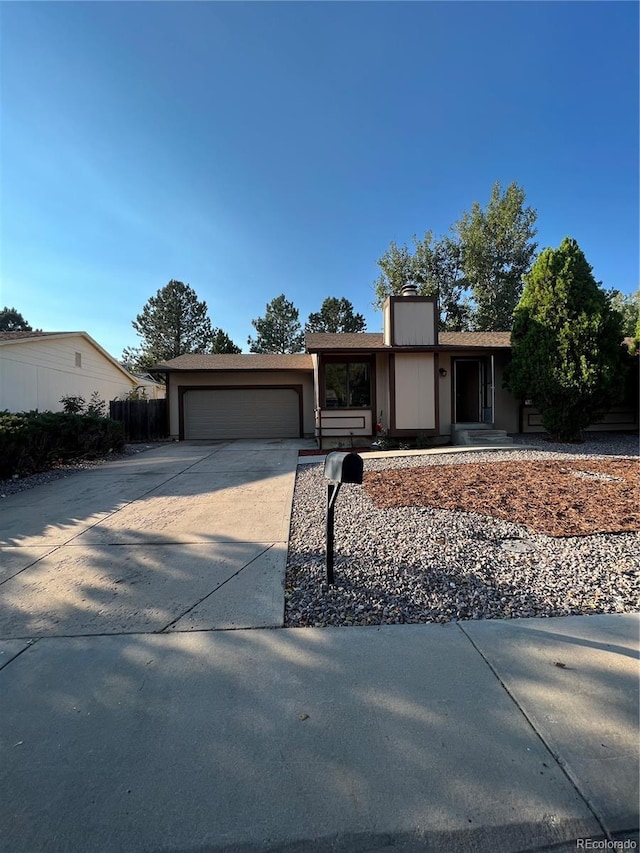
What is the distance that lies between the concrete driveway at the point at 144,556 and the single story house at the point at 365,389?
498 centimetres

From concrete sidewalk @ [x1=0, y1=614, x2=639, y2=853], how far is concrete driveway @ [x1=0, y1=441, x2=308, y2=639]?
0.27 metres

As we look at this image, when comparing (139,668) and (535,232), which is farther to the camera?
(535,232)

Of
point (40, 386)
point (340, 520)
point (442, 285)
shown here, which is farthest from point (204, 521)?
point (442, 285)

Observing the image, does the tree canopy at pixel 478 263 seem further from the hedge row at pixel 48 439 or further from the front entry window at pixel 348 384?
the hedge row at pixel 48 439

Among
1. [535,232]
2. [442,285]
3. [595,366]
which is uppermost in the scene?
[535,232]

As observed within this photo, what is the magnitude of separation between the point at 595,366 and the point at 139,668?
11.1m

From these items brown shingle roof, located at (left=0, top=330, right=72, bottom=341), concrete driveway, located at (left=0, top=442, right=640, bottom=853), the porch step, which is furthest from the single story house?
concrete driveway, located at (left=0, top=442, right=640, bottom=853)

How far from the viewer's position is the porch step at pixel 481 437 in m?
11.1

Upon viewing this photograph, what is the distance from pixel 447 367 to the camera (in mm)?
12609

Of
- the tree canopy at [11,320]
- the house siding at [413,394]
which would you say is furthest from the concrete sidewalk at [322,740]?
the tree canopy at [11,320]

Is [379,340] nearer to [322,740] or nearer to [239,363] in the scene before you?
[239,363]

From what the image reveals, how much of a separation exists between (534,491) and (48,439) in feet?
30.9

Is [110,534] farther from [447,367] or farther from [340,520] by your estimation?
[447,367]

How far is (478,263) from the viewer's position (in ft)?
81.5
